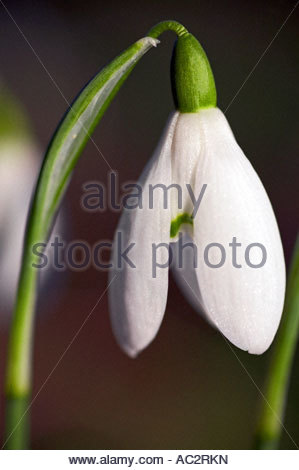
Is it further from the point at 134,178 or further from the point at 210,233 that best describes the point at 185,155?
the point at 134,178

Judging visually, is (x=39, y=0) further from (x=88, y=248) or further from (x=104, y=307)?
(x=104, y=307)

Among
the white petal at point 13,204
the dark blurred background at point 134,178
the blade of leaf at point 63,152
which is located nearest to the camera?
the blade of leaf at point 63,152

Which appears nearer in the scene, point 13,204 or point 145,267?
point 145,267

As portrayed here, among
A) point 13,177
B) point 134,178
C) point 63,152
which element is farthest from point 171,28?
point 13,177

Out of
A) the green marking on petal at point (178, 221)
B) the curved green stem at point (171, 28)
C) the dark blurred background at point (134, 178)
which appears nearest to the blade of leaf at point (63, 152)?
the curved green stem at point (171, 28)

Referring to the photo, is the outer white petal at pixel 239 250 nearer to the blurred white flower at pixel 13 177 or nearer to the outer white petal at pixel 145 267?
the outer white petal at pixel 145 267

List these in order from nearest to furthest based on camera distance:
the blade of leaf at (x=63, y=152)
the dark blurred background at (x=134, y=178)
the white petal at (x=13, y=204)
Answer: the blade of leaf at (x=63, y=152) < the dark blurred background at (x=134, y=178) < the white petal at (x=13, y=204)

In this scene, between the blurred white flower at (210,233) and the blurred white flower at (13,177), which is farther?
the blurred white flower at (13,177)
